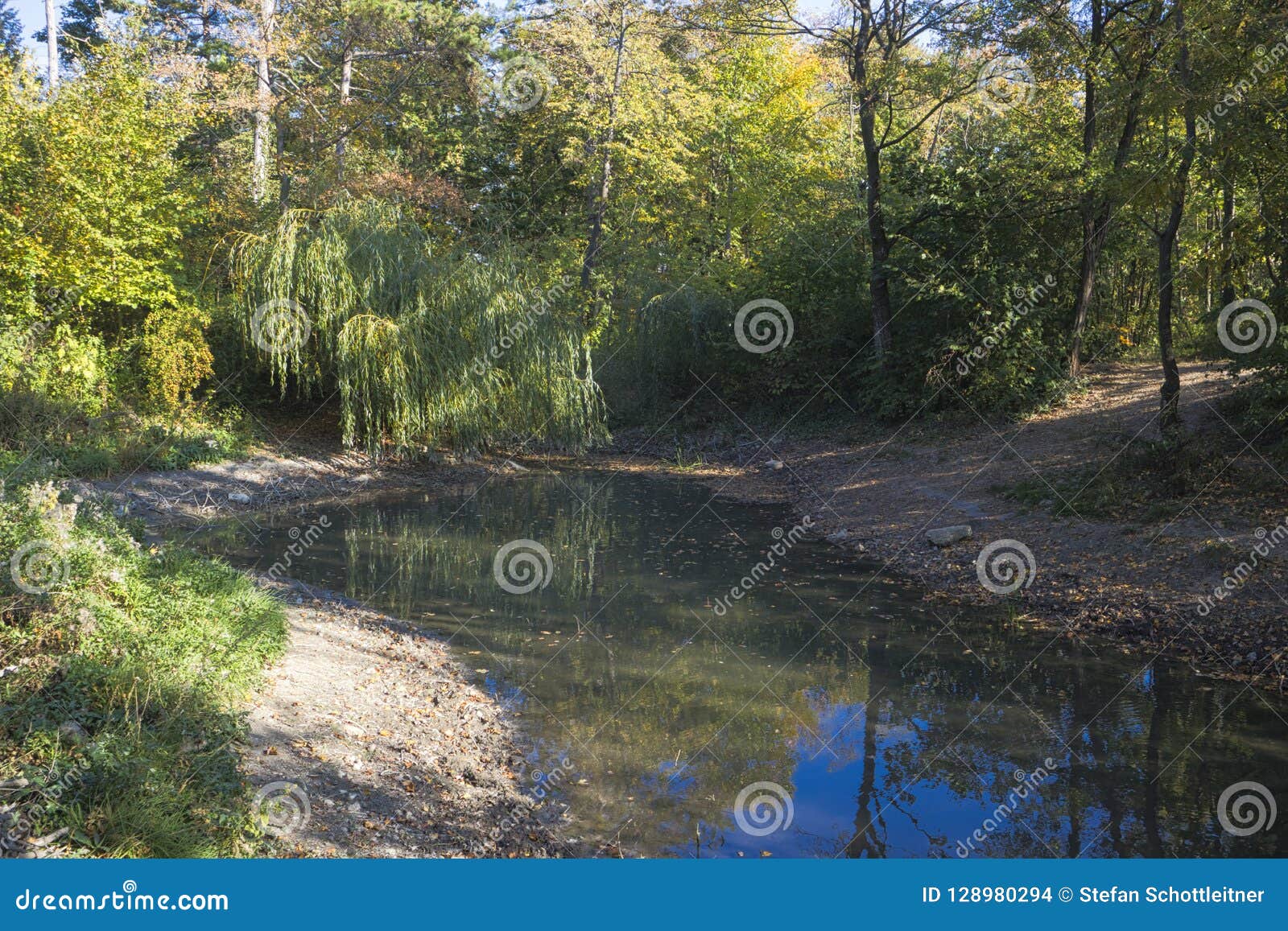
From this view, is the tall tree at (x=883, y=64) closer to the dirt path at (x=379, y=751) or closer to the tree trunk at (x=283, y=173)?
the tree trunk at (x=283, y=173)

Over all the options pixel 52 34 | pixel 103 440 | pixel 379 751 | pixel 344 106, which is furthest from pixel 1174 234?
pixel 52 34

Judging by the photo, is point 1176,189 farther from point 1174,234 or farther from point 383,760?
point 383,760

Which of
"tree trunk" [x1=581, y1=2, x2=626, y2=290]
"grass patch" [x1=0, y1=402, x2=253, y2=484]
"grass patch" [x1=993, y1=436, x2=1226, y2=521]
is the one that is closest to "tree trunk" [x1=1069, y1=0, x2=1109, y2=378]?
"grass patch" [x1=993, y1=436, x2=1226, y2=521]

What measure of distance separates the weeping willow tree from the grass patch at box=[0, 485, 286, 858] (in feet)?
30.2

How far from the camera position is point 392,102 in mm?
25172

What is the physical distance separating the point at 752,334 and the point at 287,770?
732 inches

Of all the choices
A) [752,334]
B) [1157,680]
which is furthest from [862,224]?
[1157,680]

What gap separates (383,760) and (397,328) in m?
11.6

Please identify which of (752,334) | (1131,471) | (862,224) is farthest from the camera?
(752,334)

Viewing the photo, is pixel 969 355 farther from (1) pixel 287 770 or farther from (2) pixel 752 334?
(1) pixel 287 770

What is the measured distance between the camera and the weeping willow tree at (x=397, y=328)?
16.0 meters

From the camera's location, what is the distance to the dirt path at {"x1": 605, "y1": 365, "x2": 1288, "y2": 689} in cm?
820

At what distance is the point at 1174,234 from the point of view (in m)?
11.1

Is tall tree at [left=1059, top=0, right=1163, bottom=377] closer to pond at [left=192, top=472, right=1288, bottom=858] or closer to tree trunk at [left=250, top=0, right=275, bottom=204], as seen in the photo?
pond at [left=192, top=472, right=1288, bottom=858]
